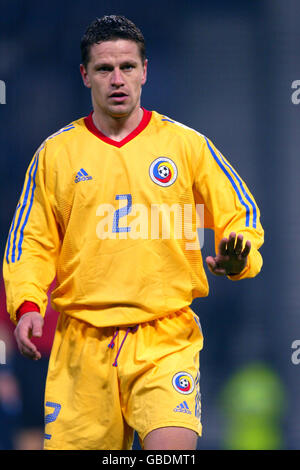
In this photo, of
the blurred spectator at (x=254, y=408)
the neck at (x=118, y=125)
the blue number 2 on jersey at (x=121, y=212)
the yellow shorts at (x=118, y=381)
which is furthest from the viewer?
the blurred spectator at (x=254, y=408)

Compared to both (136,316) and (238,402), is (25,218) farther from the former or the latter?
(238,402)

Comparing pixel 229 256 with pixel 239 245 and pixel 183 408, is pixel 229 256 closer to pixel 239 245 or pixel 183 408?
pixel 239 245

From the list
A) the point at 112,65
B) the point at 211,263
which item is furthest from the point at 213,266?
the point at 112,65

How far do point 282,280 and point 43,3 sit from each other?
176 centimetres

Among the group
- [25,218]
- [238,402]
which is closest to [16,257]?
[25,218]

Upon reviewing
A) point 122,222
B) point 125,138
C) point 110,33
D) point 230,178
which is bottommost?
point 122,222

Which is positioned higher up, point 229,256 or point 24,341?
point 229,256

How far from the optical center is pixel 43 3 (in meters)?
4.29

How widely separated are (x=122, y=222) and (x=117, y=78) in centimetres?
49

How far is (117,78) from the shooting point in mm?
3041

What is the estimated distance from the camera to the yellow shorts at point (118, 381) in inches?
114

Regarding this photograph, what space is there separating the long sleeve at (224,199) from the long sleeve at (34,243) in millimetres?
536

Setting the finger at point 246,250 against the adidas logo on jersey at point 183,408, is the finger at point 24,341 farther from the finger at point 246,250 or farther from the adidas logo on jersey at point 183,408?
the finger at point 246,250

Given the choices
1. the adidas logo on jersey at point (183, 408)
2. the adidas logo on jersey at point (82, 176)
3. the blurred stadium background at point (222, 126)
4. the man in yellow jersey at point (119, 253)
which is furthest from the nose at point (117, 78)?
the blurred stadium background at point (222, 126)
